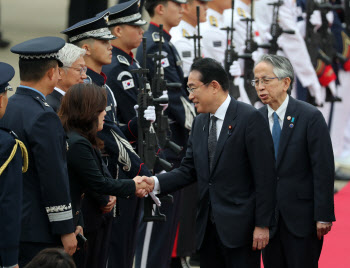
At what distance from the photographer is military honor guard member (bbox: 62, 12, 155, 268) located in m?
4.71

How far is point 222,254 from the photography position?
4637mm

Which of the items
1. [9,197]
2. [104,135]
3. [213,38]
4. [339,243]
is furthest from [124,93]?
[339,243]

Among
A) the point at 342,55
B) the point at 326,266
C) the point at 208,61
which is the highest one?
the point at 208,61

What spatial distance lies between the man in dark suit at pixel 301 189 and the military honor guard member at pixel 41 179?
1.27 m

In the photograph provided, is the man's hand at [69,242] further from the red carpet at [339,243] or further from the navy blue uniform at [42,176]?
the red carpet at [339,243]

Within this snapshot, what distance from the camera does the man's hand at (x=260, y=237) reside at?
449cm

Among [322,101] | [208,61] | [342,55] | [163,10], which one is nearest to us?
[208,61]

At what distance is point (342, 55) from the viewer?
10.1m

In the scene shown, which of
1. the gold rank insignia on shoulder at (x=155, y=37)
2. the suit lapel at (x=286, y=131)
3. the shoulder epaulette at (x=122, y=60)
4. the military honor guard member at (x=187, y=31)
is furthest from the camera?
the military honor guard member at (x=187, y=31)

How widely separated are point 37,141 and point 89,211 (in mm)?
738

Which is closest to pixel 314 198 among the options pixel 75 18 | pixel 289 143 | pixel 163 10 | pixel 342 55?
pixel 289 143

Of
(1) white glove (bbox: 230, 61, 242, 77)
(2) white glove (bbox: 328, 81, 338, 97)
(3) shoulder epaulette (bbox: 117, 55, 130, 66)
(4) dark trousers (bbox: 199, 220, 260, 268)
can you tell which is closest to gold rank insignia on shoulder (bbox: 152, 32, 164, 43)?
(3) shoulder epaulette (bbox: 117, 55, 130, 66)

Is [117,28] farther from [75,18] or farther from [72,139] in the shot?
[75,18]


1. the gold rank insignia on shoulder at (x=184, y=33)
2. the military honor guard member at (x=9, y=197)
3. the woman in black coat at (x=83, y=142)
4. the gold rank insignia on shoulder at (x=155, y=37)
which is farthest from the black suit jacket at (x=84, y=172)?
the gold rank insignia on shoulder at (x=184, y=33)
